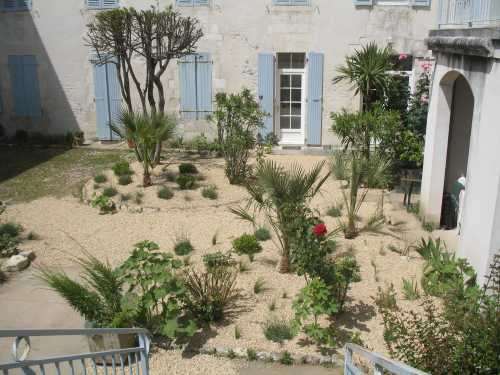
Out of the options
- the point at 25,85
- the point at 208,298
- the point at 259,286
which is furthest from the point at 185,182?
the point at 25,85

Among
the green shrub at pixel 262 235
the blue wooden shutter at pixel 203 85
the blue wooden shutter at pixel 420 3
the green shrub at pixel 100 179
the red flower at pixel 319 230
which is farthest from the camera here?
the blue wooden shutter at pixel 203 85

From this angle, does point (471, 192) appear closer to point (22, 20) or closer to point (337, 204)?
point (337, 204)

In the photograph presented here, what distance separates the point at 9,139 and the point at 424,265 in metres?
11.1

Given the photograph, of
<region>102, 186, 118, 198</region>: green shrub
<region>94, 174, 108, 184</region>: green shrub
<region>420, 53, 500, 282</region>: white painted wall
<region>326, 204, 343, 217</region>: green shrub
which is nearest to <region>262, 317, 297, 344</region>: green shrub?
<region>420, 53, 500, 282</region>: white painted wall

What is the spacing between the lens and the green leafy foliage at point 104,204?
8.77 meters

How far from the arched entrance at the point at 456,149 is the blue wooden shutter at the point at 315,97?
4653 millimetres

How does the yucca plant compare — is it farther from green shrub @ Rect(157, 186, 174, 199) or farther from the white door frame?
the white door frame

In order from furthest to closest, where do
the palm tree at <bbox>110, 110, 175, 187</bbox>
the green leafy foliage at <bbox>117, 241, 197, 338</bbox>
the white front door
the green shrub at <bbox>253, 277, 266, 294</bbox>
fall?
the white front door
the palm tree at <bbox>110, 110, 175, 187</bbox>
the green shrub at <bbox>253, 277, 266, 294</bbox>
the green leafy foliage at <bbox>117, 241, 197, 338</bbox>

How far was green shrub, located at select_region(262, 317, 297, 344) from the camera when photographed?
5.19 metres

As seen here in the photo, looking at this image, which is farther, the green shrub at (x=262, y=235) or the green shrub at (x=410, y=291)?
the green shrub at (x=262, y=235)

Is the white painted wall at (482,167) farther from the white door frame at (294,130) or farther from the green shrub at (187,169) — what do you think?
the white door frame at (294,130)

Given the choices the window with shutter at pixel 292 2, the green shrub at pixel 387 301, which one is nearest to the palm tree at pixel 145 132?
the window with shutter at pixel 292 2

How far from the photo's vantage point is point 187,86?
12.7m

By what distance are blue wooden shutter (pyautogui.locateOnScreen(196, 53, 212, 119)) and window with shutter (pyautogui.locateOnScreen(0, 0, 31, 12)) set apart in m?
4.31
